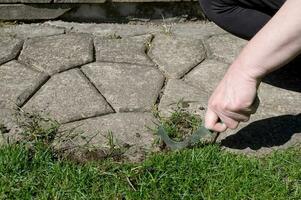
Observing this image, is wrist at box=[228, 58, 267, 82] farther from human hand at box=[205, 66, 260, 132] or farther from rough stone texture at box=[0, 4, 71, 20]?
rough stone texture at box=[0, 4, 71, 20]

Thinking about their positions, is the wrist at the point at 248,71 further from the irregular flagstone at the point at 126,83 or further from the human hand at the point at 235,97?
the irregular flagstone at the point at 126,83

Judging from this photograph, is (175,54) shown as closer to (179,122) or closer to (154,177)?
(179,122)

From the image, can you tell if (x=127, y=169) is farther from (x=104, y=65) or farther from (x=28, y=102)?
(x=104, y=65)

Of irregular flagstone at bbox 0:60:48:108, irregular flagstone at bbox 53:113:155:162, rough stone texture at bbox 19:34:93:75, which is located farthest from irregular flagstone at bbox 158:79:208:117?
irregular flagstone at bbox 0:60:48:108

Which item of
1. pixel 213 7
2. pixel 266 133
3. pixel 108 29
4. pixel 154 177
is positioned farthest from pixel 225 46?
pixel 154 177

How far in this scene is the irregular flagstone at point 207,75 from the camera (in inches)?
105

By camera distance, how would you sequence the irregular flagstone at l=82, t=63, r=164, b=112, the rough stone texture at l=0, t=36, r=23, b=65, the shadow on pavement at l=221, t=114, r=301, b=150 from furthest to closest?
the rough stone texture at l=0, t=36, r=23, b=65 < the irregular flagstone at l=82, t=63, r=164, b=112 < the shadow on pavement at l=221, t=114, r=301, b=150

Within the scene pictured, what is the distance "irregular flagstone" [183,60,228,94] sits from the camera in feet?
8.75

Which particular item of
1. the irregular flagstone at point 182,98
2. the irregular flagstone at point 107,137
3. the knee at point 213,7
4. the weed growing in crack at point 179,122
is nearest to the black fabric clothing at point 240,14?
the knee at point 213,7

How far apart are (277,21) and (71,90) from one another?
1.15 meters

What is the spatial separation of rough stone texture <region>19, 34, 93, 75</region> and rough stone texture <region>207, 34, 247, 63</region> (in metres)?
0.67

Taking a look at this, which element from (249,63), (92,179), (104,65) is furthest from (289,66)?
(92,179)

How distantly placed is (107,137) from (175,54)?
2.73ft

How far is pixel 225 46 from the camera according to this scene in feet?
9.91
